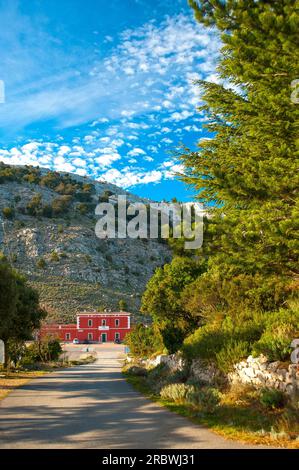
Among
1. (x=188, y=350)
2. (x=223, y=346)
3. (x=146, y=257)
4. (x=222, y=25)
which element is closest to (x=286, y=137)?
(x=222, y=25)

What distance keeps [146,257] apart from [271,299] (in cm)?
9725

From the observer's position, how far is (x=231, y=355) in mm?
13398

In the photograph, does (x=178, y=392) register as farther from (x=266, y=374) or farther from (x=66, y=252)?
(x=66, y=252)

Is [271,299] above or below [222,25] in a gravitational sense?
below

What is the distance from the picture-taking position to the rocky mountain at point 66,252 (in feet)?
313

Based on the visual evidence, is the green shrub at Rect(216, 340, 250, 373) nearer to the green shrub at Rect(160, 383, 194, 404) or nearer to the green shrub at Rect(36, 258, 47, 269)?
the green shrub at Rect(160, 383, 194, 404)

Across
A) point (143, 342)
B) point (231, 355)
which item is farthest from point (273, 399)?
point (143, 342)

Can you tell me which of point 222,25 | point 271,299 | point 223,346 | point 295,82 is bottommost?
point 223,346

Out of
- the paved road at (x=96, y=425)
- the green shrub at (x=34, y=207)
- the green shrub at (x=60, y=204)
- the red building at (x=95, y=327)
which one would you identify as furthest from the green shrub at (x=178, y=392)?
the green shrub at (x=60, y=204)

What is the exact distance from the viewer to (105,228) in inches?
4843

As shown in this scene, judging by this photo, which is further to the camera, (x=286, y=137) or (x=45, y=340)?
(x=45, y=340)

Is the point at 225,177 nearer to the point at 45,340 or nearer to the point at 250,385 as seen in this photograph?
the point at 250,385

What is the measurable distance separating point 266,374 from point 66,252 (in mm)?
96138

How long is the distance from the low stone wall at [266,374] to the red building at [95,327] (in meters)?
76.6
